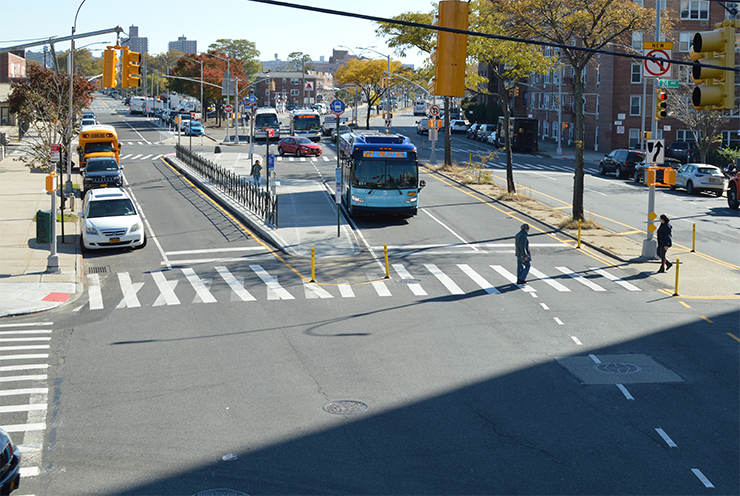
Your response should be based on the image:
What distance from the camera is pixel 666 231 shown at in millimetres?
22891

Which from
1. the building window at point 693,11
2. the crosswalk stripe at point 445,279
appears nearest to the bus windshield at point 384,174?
the crosswalk stripe at point 445,279

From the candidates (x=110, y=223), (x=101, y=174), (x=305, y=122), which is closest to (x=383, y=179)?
(x=110, y=223)

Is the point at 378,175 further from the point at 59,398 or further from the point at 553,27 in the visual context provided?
the point at 59,398

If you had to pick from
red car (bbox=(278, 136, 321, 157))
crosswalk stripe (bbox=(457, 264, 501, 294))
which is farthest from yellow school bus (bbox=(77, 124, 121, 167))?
crosswalk stripe (bbox=(457, 264, 501, 294))

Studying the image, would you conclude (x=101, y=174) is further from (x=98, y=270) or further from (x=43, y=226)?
(x=98, y=270)

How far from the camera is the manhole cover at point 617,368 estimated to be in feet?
45.1

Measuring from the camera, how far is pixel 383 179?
30672mm

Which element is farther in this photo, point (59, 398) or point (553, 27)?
point (553, 27)

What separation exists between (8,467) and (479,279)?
15452 millimetres

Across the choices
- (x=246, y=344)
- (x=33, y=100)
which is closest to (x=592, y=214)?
(x=246, y=344)

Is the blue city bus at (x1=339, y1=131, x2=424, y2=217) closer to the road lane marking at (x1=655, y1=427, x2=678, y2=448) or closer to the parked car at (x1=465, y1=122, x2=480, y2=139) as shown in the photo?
the road lane marking at (x1=655, y1=427, x2=678, y2=448)

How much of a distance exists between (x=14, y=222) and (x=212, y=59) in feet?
288

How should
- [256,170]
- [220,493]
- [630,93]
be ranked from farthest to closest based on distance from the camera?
1. [630,93]
2. [256,170]
3. [220,493]

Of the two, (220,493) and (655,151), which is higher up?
(655,151)
